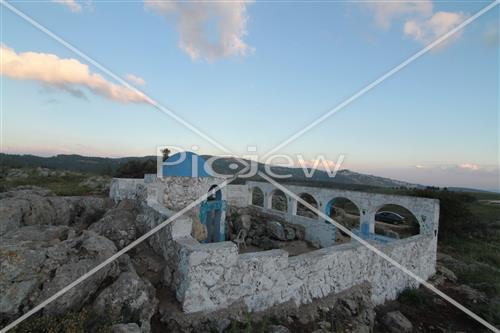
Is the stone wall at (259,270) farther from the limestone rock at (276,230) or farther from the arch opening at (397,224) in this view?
the arch opening at (397,224)

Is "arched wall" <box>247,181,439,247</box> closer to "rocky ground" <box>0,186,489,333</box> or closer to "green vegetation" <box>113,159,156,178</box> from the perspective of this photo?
"rocky ground" <box>0,186,489,333</box>

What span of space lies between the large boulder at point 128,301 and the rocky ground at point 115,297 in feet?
0.04

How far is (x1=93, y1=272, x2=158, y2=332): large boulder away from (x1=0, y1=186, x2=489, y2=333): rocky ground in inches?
0.5

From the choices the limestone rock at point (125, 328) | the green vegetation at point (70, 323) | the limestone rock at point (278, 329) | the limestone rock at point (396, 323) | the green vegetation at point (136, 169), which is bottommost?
the limestone rock at point (396, 323)

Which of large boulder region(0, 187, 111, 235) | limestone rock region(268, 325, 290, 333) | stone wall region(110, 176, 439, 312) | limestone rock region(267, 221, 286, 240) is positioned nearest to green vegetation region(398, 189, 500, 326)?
stone wall region(110, 176, 439, 312)

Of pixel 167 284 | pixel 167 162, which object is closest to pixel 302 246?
pixel 167 162

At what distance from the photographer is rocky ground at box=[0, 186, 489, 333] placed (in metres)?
3.51

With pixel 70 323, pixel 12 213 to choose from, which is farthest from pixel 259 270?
pixel 12 213

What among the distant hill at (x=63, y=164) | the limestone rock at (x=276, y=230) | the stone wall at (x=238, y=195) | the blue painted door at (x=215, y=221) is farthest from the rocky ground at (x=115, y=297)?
the distant hill at (x=63, y=164)

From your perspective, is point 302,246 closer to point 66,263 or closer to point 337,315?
point 337,315

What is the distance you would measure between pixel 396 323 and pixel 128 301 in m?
5.82

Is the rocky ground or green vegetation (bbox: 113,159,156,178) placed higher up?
green vegetation (bbox: 113,159,156,178)

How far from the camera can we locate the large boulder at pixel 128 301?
376cm

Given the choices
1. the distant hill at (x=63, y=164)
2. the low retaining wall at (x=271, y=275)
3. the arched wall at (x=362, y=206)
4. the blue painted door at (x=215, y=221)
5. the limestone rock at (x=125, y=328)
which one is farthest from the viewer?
the distant hill at (x=63, y=164)
